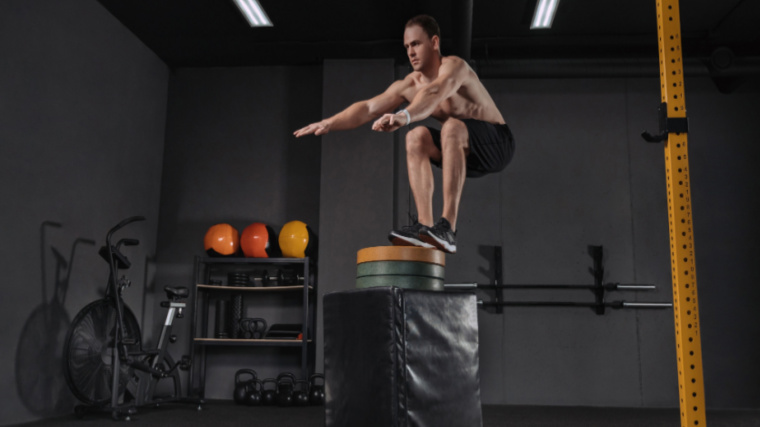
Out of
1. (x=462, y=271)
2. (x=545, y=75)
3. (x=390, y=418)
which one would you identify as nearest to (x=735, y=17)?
(x=545, y=75)

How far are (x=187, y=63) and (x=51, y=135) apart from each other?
223 centimetres

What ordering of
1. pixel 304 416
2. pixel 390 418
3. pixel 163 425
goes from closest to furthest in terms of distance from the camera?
pixel 390 418, pixel 163 425, pixel 304 416

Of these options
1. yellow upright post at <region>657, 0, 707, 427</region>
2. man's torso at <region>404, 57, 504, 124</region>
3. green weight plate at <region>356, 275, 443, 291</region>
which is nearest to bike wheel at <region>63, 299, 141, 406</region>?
green weight plate at <region>356, 275, 443, 291</region>

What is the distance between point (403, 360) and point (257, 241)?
3748mm

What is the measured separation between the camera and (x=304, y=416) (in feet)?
16.2

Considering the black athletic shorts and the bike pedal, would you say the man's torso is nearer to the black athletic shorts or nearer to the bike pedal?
the black athletic shorts

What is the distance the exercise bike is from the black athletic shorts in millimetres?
3255

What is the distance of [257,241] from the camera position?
591 centimetres

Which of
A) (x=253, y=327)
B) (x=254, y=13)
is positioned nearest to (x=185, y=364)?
(x=253, y=327)

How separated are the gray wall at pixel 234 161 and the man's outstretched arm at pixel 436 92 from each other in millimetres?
4367

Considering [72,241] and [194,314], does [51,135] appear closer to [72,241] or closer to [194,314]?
[72,241]

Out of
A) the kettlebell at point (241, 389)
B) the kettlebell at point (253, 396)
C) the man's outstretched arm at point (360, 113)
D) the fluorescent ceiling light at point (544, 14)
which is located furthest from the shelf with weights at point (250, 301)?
the man's outstretched arm at point (360, 113)

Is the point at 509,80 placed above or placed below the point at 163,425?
above

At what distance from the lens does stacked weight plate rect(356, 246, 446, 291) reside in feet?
8.37
